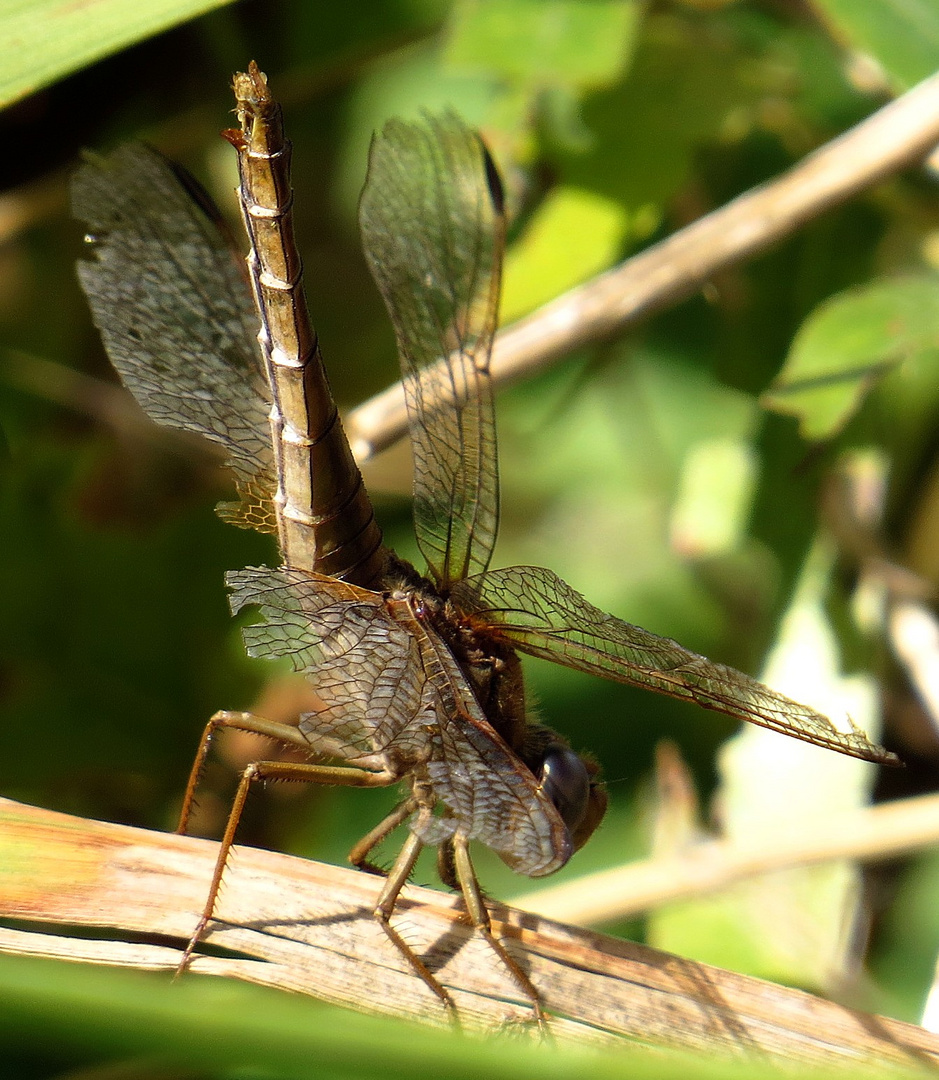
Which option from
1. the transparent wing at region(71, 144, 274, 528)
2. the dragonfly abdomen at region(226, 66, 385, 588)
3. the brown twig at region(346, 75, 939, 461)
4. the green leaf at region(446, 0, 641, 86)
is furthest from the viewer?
the green leaf at region(446, 0, 641, 86)

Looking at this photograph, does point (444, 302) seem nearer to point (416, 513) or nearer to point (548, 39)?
point (416, 513)

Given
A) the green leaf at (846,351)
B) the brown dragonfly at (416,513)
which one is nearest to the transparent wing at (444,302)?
the brown dragonfly at (416,513)

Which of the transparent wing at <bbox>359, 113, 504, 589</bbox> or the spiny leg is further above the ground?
the transparent wing at <bbox>359, 113, 504, 589</bbox>

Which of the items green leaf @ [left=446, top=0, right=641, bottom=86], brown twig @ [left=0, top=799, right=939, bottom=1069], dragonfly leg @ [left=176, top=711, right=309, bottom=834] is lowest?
brown twig @ [left=0, top=799, right=939, bottom=1069]

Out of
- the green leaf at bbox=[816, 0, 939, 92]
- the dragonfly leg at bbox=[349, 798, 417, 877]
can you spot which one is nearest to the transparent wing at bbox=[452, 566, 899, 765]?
the dragonfly leg at bbox=[349, 798, 417, 877]

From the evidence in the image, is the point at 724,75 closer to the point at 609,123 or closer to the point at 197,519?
the point at 609,123

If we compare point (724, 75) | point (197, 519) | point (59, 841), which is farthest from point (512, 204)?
point (59, 841)

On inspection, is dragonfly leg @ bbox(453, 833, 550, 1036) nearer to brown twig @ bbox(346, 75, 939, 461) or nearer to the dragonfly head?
the dragonfly head
